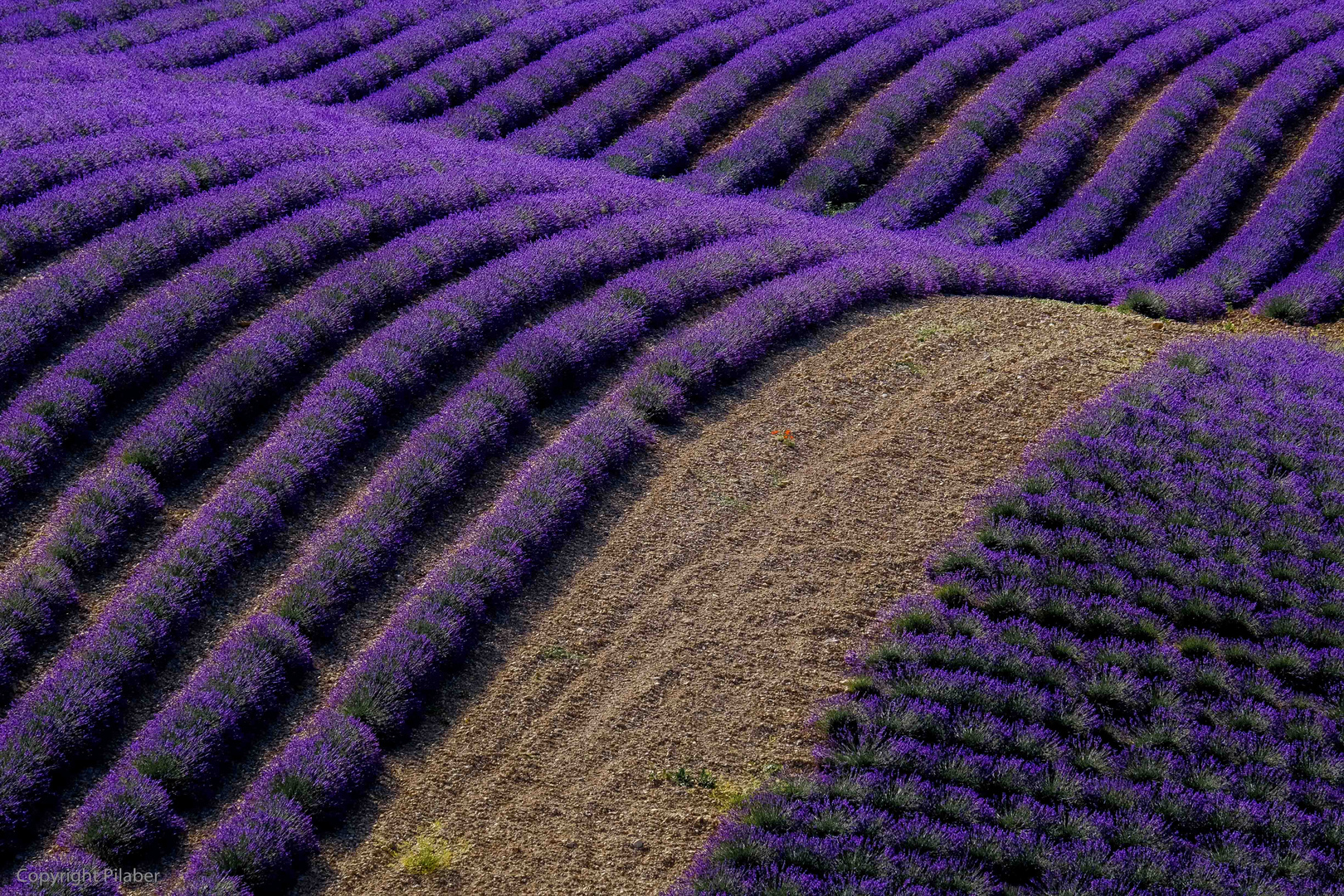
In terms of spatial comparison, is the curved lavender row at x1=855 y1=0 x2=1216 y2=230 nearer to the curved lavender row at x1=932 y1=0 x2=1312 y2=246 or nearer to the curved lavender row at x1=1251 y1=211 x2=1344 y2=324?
the curved lavender row at x1=932 y1=0 x2=1312 y2=246

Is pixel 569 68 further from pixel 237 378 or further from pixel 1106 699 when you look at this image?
pixel 1106 699

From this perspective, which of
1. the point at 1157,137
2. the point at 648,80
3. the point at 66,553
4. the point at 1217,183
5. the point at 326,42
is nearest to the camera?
the point at 66,553

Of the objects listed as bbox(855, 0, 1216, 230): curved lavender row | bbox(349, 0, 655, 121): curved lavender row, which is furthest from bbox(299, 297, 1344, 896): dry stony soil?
bbox(349, 0, 655, 121): curved lavender row

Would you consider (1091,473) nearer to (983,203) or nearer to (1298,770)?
(1298,770)

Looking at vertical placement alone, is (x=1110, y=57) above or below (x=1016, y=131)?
above

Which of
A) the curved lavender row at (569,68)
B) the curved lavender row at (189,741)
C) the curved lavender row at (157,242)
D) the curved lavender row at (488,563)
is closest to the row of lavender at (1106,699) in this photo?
the curved lavender row at (488,563)

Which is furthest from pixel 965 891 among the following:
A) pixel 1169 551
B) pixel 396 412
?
pixel 396 412

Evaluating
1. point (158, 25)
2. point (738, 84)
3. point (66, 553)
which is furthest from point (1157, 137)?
point (66, 553)
